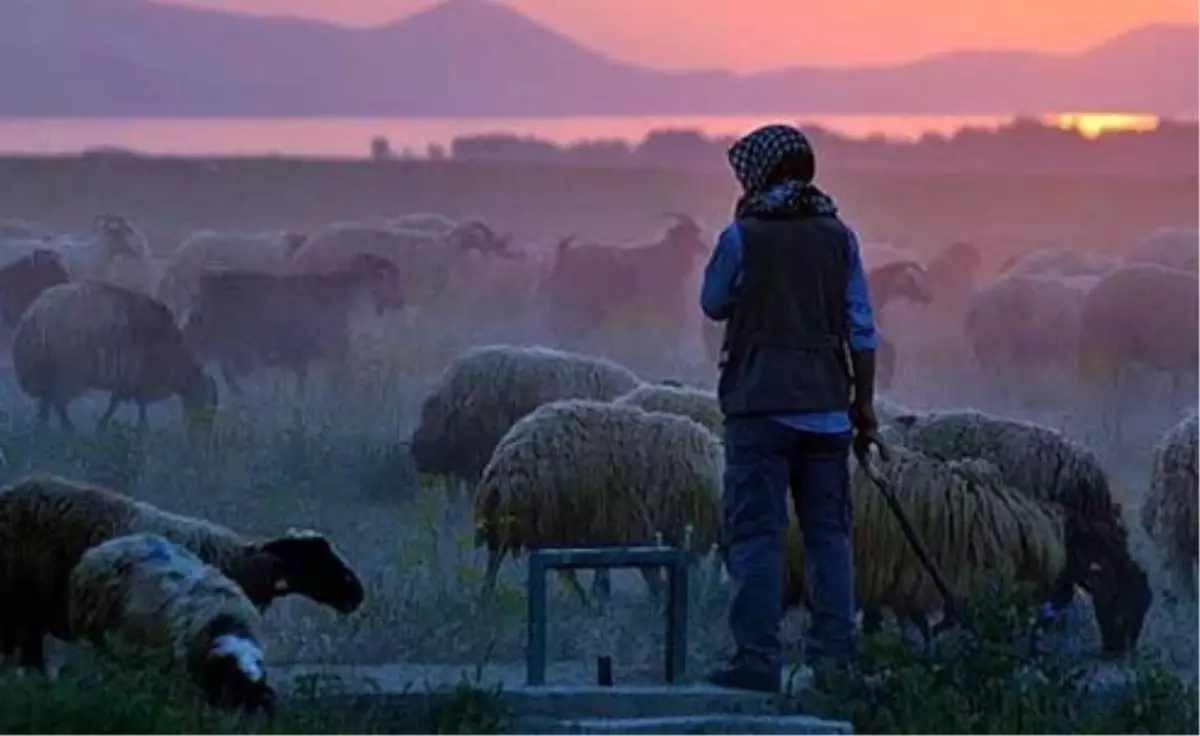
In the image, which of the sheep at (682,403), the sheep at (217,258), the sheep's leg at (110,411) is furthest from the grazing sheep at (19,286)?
the sheep at (682,403)

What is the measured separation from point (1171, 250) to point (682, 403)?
1707 centimetres

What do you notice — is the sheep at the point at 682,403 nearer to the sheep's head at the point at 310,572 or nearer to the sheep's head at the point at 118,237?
the sheep's head at the point at 310,572

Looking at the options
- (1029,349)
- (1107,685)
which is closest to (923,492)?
(1107,685)

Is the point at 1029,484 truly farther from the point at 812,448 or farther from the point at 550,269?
the point at 550,269

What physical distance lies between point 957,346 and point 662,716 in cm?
1735

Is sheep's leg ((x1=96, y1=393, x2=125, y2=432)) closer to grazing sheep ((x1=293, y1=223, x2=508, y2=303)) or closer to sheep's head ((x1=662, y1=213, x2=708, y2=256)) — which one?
sheep's head ((x1=662, y1=213, x2=708, y2=256))

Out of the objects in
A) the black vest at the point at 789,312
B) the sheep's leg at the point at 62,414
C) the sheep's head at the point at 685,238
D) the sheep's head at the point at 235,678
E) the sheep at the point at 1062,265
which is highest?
the black vest at the point at 789,312

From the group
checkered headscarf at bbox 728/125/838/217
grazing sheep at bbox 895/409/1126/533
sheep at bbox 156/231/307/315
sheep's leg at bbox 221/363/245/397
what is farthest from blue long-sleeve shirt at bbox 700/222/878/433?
sheep at bbox 156/231/307/315

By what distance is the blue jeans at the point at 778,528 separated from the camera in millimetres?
9203

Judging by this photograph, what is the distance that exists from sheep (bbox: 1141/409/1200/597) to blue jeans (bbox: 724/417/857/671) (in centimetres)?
416

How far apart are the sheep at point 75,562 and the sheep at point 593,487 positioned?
83.7 inches

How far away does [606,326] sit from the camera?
26406 millimetres

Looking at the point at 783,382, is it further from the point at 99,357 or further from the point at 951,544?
the point at 99,357

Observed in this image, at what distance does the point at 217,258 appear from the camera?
2780 cm
